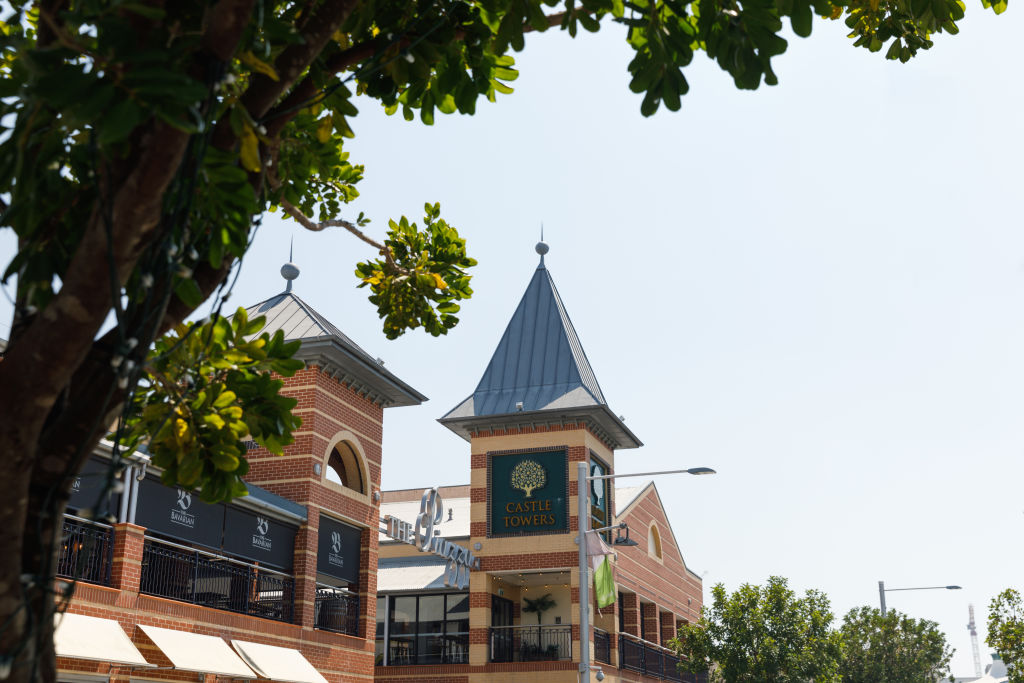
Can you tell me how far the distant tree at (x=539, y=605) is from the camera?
34.4 meters

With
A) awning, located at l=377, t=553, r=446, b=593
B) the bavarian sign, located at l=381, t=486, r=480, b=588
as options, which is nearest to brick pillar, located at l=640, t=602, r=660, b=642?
awning, located at l=377, t=553, r=446, b=593

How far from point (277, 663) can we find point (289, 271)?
9.95 m

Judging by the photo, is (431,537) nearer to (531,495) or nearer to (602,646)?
(531,495)

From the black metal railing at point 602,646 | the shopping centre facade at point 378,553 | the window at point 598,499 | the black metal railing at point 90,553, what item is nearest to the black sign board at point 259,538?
the shopping centre facade at point 378,553

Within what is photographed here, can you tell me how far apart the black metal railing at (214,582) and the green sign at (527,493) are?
39.6 ft

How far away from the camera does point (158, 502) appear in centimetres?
1761

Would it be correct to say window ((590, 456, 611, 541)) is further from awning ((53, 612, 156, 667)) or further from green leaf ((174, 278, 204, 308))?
green leaf ((174, 278, 204, 308))

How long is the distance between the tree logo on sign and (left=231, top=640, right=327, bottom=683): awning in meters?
13.0

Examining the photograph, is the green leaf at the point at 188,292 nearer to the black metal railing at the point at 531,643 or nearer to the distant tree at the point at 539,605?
the black metal railing at the point at 531,643

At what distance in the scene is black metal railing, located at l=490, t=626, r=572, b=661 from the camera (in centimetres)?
3189

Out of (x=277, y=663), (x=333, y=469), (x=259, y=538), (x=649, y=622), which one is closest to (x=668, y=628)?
(x=649, y=622)

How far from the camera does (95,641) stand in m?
14.9

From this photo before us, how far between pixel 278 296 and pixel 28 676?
22.5 m

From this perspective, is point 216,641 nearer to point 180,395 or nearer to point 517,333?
point 180,395
